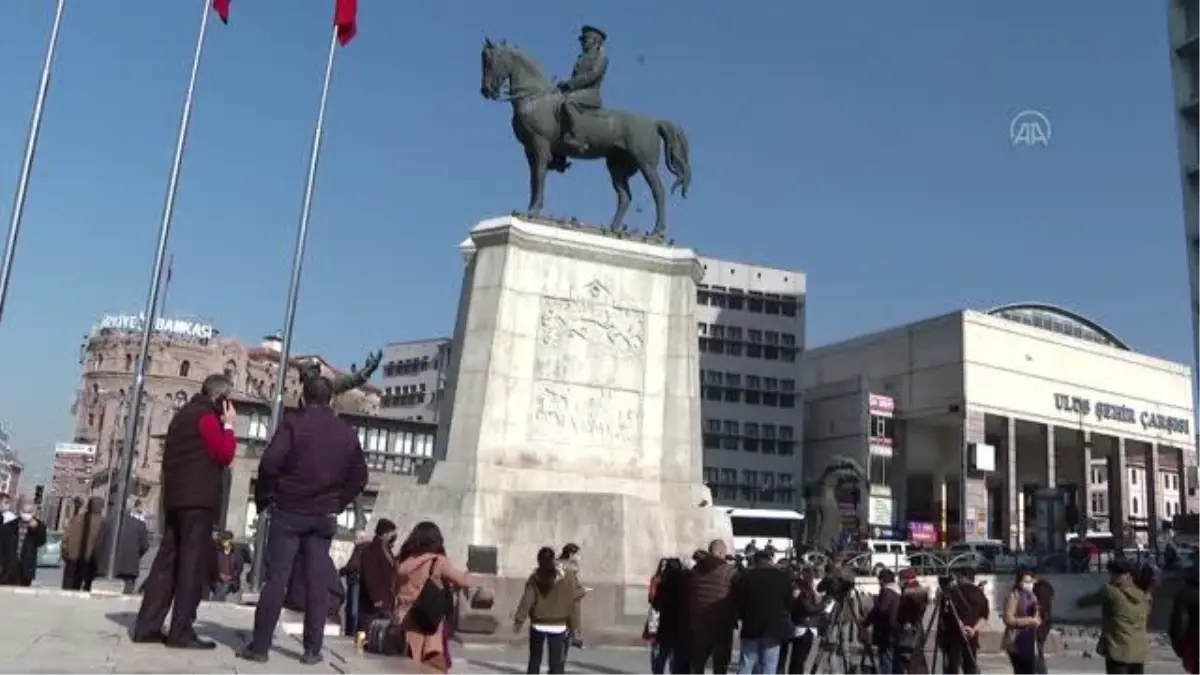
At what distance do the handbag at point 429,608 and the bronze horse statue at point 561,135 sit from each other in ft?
48.1

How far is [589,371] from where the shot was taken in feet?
A: 67.5

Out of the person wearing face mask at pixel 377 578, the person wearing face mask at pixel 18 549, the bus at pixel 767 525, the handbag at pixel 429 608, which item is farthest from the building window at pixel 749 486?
the handbag at pixel 429 608

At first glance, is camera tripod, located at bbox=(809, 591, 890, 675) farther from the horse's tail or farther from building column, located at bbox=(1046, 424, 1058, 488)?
building column, located at bbox=(1046, 424, 1058, 488)

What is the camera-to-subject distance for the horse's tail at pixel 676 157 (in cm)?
2277

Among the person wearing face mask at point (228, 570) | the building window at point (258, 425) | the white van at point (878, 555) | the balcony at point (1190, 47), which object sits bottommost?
the person wearing face mask at point (228, 570)

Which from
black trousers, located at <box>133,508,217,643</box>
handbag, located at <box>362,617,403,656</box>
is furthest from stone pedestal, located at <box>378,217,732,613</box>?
black trousers, located at <box>133,508,217,643</box>

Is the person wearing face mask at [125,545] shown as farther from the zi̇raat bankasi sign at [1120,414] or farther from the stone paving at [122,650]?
the zi̇raat bankasi sign at [1120,414]

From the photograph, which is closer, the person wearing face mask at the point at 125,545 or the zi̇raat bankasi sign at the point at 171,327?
the person wearing face mask at the point at 125,545

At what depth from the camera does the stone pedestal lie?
18.7m

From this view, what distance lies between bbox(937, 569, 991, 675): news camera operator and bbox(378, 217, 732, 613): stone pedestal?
6432 millimetres

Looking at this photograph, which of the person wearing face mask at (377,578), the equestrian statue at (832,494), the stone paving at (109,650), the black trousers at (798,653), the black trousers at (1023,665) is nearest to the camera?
the stone paving at (109,650)

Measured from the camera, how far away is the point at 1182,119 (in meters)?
62.4

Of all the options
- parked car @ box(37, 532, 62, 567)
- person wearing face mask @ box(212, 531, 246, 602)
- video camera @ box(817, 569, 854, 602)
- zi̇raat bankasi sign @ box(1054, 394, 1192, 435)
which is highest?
zi̇raat bankasi sign @ box(1054, 394, 1192, 435)

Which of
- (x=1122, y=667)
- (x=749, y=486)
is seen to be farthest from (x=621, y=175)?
(x=749, y=486)
